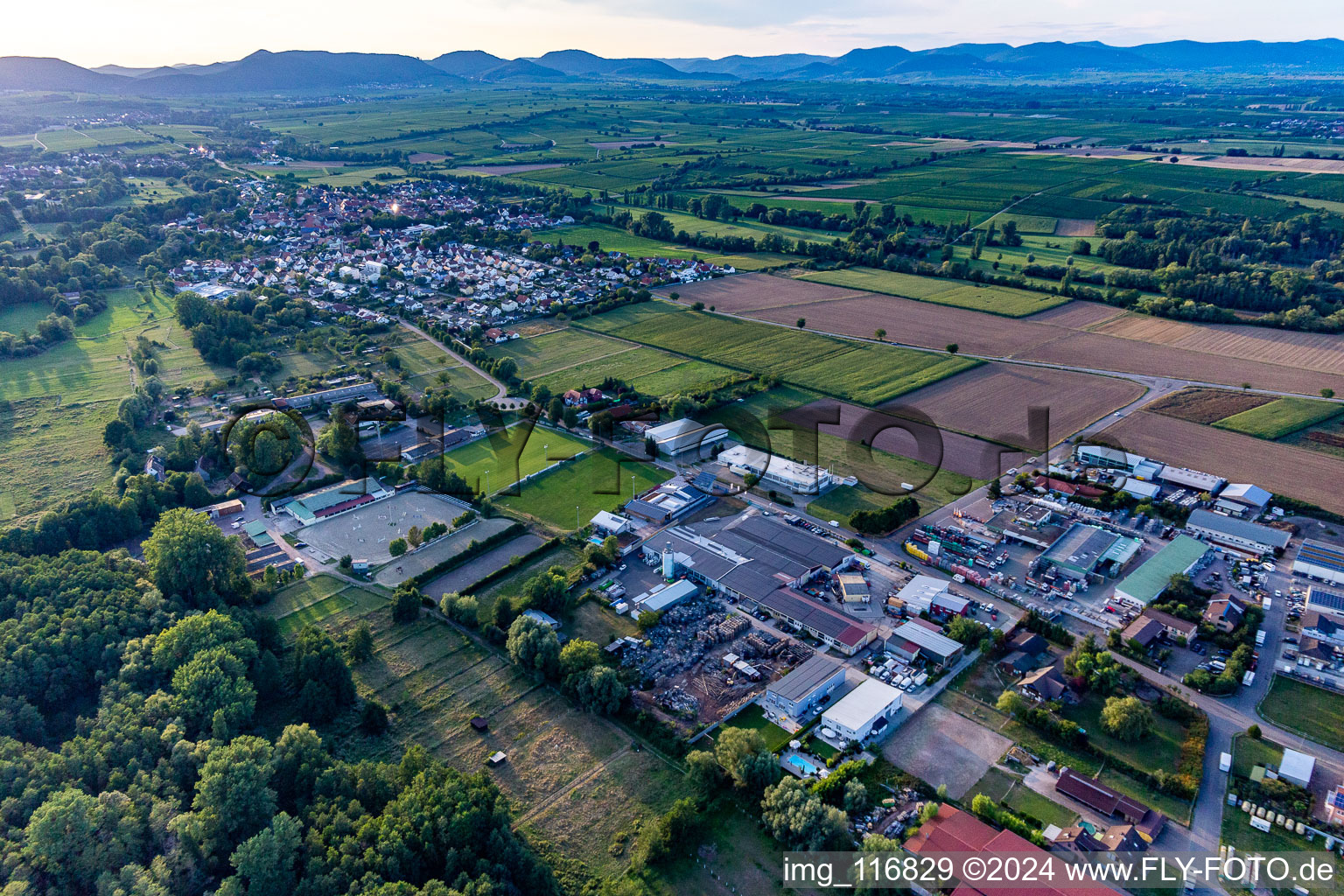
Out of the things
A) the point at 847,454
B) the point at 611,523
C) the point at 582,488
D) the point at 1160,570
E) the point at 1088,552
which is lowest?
the point at 1160,570

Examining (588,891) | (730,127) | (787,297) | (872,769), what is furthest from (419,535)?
(730,127)

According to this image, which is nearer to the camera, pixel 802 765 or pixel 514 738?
pixel 802 765

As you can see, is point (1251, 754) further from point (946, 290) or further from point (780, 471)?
point (946, 290)

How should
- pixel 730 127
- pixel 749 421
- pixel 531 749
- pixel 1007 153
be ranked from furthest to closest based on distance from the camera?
pixel 730 127, pixel 1007 153, pixel 749 421, pixel 531 749

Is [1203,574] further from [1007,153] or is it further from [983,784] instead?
[1007,153]

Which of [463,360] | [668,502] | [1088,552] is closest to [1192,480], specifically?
[1088,552]

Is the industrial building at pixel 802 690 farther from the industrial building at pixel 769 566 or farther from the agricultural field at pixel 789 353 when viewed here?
the agricultural field at pixel 789 353

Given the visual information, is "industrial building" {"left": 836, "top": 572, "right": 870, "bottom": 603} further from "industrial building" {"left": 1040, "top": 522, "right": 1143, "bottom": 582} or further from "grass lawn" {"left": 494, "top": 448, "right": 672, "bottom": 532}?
"grass lawn" {"left": 494, "top": 448, "right": 672, "bottom": 532}
